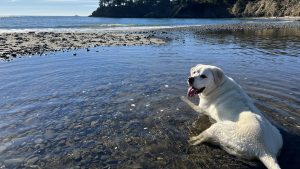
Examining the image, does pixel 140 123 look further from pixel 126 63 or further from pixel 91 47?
pixel 91 47

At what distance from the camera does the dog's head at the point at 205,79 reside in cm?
855

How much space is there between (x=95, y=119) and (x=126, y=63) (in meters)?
Answer: 8.76

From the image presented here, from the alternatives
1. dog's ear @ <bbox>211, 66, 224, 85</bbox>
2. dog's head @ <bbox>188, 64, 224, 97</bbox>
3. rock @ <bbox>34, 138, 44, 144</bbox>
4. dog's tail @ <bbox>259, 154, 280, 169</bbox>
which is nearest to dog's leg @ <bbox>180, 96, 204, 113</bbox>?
dog's head @ <bbox>188, 64, 224, 97</bbox>

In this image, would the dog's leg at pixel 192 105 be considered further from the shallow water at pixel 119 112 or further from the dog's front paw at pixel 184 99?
the shallow water at pixel 119 112

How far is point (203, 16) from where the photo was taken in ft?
490

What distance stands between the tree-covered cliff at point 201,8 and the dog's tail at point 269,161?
359 feet

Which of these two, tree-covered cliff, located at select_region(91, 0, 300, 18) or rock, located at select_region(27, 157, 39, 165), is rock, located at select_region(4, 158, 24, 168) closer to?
rock, located at select_region(27, 157, 39, 165)

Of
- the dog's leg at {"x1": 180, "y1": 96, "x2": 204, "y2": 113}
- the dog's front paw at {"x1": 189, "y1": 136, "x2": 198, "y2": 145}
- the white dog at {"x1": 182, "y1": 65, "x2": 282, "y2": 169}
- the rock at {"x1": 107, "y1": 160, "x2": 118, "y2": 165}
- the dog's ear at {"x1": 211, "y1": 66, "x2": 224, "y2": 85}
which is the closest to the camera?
the white dog at {"x1": 182, "y1": 65, "x2": 282, "y2": 169}

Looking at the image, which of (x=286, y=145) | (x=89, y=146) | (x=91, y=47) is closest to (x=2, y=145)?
(x=89, y=146)

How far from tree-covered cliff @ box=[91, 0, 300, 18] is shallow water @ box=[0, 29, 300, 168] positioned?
101705mm

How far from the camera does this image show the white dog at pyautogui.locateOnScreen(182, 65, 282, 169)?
20.3 feet

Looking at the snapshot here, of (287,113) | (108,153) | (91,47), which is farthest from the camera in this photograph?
(91,47)

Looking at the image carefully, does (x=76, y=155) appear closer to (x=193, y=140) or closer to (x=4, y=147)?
(x=4, y=147)

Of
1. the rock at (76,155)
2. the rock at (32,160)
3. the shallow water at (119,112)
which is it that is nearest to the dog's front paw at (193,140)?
the shallow water at (119,112)
